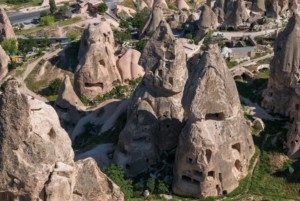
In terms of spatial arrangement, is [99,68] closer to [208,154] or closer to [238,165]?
[238,165]

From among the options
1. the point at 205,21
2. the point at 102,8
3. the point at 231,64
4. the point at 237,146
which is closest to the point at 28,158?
the point at 237,146

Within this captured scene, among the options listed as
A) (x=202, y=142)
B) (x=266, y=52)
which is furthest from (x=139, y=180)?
(x=266, y=52)

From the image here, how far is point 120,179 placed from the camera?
103 ft

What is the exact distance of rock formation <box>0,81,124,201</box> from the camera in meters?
17.8

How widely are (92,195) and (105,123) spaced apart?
2066cm

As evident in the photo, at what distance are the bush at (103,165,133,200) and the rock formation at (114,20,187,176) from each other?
154 centimetres

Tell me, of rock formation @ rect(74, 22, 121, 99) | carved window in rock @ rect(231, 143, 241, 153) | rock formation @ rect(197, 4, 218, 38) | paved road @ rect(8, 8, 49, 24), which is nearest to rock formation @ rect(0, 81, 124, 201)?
carved window in rock @ rect(231, 143, 241, 153)

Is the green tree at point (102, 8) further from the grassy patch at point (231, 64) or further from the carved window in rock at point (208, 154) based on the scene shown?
the carved window in rock at point (208, 154)

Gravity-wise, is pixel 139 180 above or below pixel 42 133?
below

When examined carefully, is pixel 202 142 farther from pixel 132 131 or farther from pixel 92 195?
pixel 92 195

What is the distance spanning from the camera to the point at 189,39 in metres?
67.4

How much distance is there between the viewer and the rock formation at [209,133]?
2944cm

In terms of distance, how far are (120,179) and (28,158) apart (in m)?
13.9

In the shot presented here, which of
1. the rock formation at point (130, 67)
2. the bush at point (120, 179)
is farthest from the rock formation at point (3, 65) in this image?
the bush at point (120, 179)
